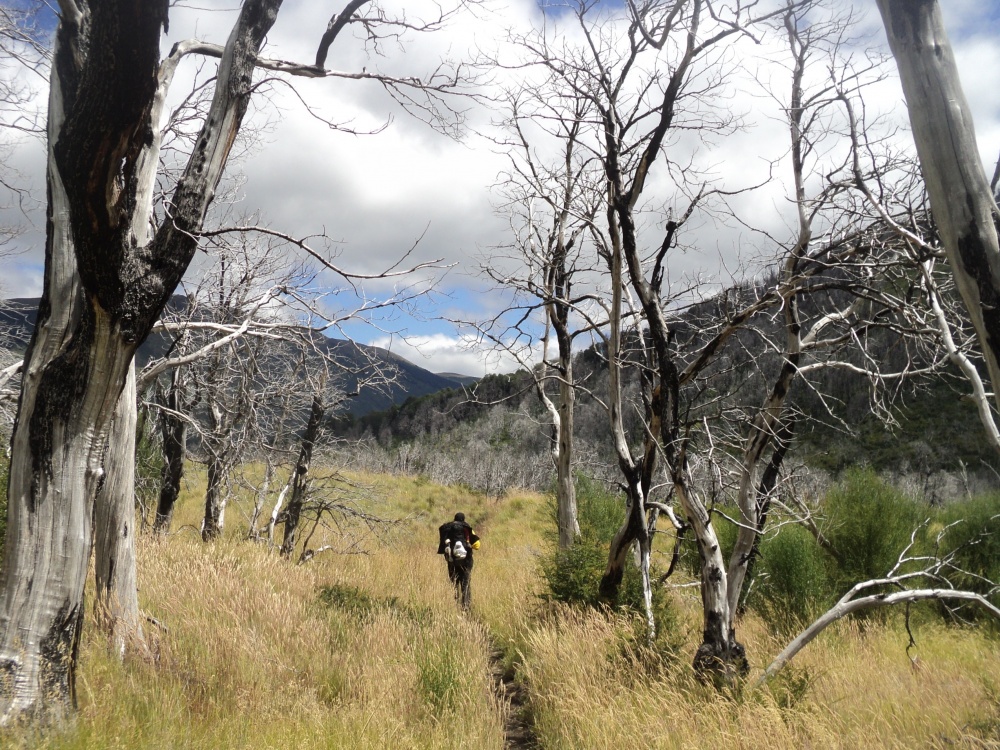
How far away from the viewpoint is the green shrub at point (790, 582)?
29.0 feet

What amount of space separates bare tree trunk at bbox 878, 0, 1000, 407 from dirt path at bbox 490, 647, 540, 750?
478cm

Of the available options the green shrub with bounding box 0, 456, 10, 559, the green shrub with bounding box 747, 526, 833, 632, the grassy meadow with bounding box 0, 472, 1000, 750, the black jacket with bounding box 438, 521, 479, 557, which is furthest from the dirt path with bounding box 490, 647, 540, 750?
the green shrub with bounding box 0, 456, 10, 559

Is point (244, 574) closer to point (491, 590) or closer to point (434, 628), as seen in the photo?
point (434, 628)

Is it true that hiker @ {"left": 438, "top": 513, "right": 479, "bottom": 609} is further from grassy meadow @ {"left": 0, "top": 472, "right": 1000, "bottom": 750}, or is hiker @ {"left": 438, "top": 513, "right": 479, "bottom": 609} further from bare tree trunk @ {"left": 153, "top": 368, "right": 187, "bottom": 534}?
bare tree trunk @ {"left": 153, "top": 368, "right": 187, "bottom": 534}

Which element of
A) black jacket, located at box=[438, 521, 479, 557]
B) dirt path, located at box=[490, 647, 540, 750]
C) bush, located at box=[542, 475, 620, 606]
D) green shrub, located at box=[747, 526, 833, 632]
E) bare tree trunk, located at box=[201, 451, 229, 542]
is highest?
bare tree trunk, located at box=[201, 451, 229, 542]

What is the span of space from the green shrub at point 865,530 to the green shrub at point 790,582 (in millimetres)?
338

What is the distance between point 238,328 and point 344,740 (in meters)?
2.93

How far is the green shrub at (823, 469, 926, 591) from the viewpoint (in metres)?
9.34

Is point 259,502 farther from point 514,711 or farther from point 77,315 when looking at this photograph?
point 77,315

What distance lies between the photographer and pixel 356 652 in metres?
5.94

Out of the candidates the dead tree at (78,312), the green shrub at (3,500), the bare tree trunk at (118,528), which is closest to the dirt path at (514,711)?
the bare tree trunk at (118,528)

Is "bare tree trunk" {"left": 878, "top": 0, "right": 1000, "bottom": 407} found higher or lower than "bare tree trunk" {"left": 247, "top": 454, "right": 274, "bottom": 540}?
higher

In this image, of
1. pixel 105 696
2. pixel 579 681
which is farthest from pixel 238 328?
pixel 579 681

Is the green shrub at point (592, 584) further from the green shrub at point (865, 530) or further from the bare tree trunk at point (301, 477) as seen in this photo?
the bare tree trunk at point (301, 477)
